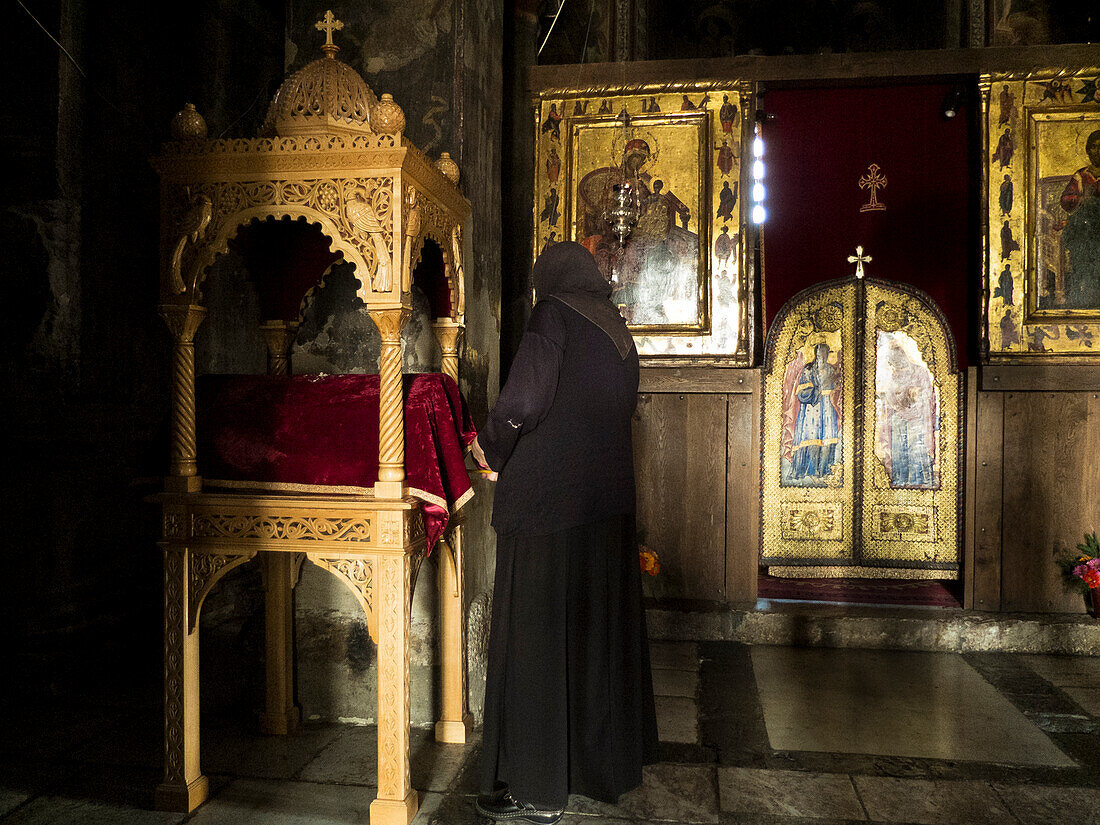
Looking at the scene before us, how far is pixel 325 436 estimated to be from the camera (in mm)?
2584

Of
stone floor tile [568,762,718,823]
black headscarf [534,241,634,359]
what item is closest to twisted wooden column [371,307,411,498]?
black headscarf [534,241,634,359]

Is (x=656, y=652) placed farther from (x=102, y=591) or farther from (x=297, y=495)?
(x=102, y=591)

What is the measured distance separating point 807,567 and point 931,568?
0.80 m

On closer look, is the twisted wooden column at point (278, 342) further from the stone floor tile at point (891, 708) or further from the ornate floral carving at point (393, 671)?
the stone floor tile at point (891, 708)

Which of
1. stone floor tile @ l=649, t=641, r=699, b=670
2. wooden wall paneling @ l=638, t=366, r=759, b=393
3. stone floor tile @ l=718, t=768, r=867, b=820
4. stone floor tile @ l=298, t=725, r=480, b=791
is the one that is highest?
wooden wall paneling @ l=638, t=366, r=759, b=393

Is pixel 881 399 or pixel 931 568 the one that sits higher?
pixel 881 399

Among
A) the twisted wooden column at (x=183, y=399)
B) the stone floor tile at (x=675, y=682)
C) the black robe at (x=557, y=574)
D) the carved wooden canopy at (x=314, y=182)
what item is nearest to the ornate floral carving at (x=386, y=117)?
the carved wooden canopy at (x=314, y=182)

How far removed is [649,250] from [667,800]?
10.3ft

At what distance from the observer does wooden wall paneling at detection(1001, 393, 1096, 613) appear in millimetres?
4641

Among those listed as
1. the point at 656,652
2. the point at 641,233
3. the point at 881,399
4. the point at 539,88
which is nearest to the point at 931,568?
the point at 881,399

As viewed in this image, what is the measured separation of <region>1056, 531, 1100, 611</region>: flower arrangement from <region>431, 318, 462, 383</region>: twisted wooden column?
11.8ft

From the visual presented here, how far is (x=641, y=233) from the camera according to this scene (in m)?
4.90

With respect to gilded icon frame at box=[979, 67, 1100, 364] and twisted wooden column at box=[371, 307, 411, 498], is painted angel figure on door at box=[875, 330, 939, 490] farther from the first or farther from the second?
twisted wooden column at box=[371, 307, 411, 498]

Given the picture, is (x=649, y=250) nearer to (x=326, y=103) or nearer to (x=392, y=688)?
(x=326, y=103)
